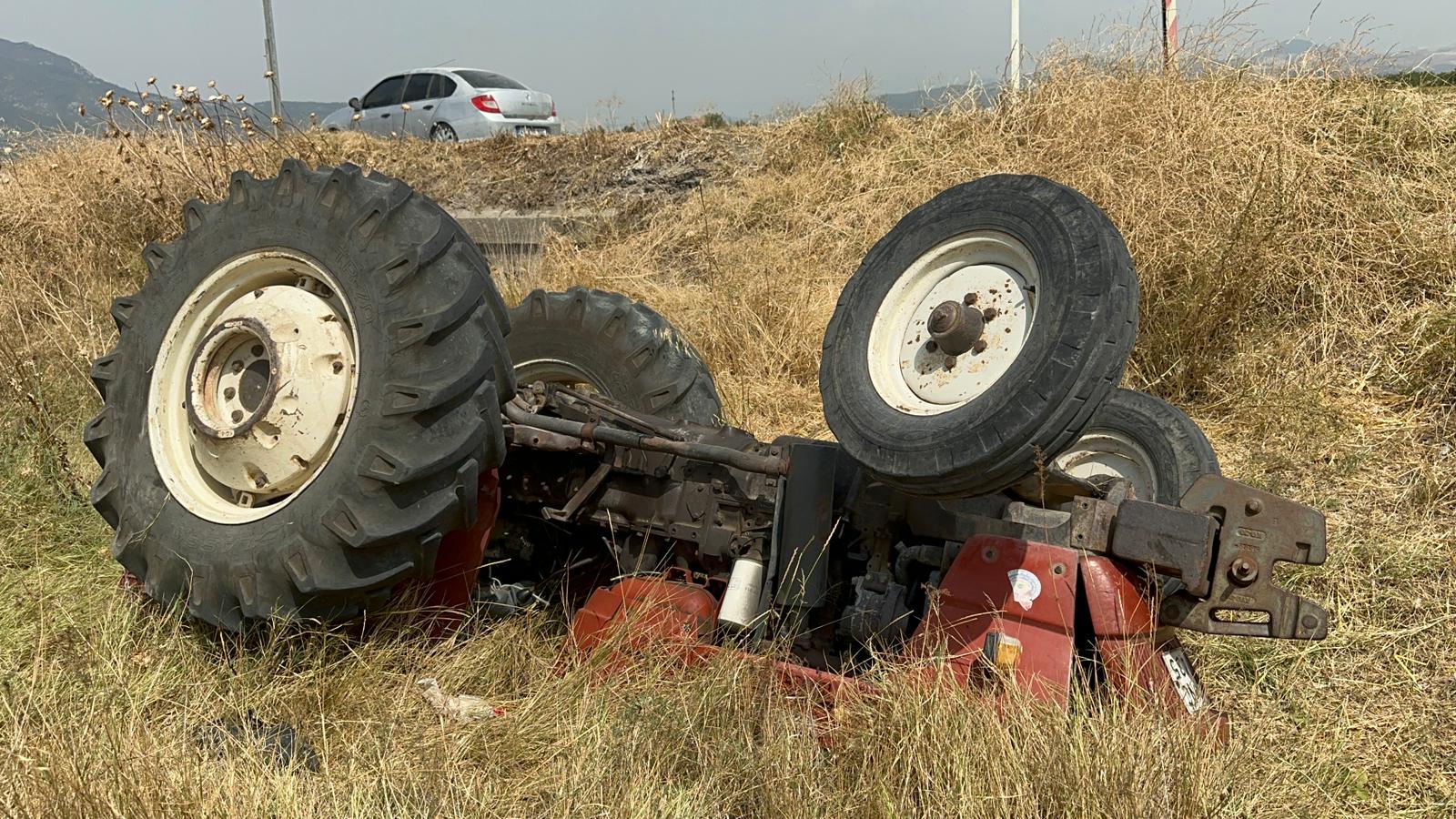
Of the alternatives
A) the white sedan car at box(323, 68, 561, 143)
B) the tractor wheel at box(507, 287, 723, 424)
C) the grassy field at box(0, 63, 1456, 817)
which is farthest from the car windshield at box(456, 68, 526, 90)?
the tractor wheel at box(507, 287, 723, 424)

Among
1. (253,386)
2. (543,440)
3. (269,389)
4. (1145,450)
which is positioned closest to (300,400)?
(269,389)

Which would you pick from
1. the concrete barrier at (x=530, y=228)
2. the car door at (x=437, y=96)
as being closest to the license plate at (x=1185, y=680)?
the concrete barrier at (x=530, y=228)

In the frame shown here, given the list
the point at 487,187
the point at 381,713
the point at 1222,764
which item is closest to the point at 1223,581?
the point at 1222,764

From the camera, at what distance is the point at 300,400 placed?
2.83 metres

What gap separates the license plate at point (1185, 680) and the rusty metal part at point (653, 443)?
110cm

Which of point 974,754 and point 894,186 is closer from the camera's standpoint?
point 974,754

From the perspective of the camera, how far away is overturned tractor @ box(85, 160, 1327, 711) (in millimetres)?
2277

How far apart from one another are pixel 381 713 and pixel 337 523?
54cm

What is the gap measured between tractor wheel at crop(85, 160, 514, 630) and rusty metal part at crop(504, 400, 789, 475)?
26 centimetres

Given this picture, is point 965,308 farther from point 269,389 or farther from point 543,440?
point 269,389

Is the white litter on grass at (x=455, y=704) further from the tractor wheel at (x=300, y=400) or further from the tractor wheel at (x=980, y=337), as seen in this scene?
the tractor wheel at (x=980, y=337)

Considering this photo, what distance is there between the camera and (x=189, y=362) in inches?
124

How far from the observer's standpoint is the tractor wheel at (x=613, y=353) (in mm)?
3844

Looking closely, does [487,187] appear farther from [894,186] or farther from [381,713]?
[381,713]
